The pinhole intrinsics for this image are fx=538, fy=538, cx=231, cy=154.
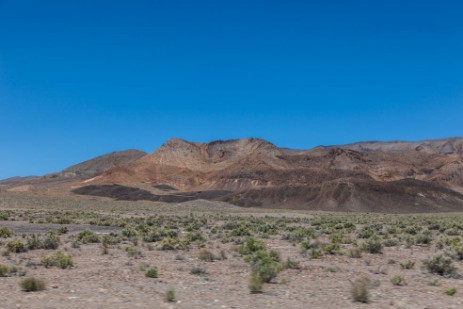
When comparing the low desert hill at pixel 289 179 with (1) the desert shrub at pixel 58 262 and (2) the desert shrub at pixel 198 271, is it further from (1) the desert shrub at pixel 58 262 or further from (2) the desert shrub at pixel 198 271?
(1) the desert shrub at pixel 58 262

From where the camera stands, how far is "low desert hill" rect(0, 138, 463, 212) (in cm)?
12175

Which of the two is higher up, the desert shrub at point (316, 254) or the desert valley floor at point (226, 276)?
the desert shrub at point (316, 254)

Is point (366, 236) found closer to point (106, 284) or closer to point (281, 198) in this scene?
point (106, 284)

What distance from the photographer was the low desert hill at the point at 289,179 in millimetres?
121750

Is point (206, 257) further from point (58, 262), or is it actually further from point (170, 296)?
point (170, 296)

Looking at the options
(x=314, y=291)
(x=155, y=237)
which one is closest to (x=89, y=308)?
(x=314, y=291)

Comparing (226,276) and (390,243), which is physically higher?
(390,243)

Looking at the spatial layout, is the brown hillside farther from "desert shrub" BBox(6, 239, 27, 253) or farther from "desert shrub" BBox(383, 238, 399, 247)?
"desert shrub" BBox(6, 239, 27, 253)

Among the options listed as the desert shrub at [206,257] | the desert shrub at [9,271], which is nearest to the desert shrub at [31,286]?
the desert shrub at [9,271]

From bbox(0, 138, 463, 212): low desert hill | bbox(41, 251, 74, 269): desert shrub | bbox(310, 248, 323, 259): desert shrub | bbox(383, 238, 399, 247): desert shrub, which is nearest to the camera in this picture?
bbox(41, 251, 74, 269): desert shrub

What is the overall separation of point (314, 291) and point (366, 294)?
1632 mm

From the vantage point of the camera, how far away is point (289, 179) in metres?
150

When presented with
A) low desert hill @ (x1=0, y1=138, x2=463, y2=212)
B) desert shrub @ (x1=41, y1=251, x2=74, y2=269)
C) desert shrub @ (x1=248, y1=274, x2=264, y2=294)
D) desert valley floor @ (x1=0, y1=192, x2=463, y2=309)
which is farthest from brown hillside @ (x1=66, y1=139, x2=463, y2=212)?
desert shrub @ (x1=248, y1=274, x2=264, y2=294)

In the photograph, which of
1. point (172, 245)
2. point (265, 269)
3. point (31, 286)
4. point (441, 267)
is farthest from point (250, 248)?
point (31, 286)
